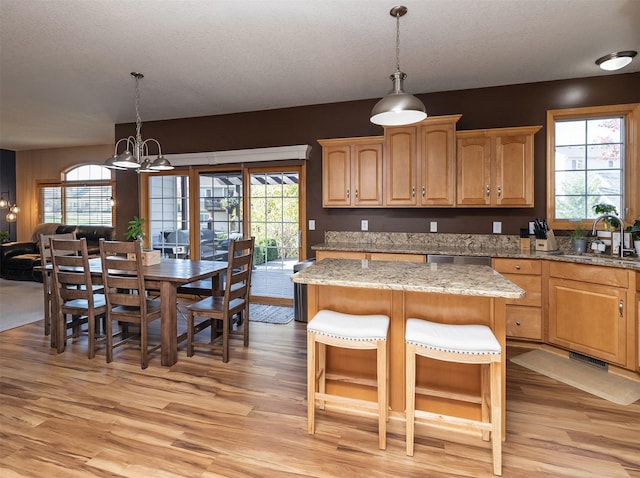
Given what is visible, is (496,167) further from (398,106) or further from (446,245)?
(398,106)

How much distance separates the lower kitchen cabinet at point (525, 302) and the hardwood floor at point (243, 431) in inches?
22.3

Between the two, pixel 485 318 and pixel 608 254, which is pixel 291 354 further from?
pixel 608 254

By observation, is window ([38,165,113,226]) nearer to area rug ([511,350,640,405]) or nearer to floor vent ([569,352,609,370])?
area rug ([511,350,640,405])

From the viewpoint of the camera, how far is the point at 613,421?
2.16m

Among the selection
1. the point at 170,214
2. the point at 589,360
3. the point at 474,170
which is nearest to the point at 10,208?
the point at 170,214

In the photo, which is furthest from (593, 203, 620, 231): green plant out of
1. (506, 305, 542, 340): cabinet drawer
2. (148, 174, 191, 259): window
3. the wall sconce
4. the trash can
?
the wall sconce

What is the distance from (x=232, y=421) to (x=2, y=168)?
9.26 metres

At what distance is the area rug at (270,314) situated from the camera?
4125 mm

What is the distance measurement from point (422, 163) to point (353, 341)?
2566 millimetres

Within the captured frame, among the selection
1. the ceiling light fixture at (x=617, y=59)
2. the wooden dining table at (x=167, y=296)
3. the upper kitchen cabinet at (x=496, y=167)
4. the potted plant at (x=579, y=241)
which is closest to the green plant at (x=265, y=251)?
the wooden dining table at (x=167, y=296)

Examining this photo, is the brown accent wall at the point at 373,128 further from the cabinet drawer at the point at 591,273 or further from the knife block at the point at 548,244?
the cabinet drawer at the point at 591,273

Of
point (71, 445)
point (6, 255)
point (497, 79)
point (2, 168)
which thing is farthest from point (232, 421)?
point (2, 168)

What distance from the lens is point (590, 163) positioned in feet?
12.2

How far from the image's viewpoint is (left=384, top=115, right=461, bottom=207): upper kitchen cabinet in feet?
12.2
